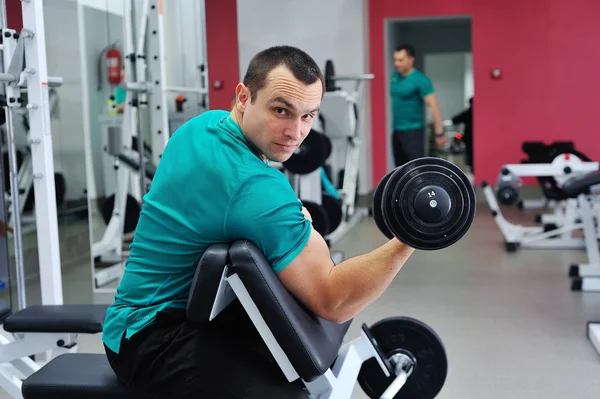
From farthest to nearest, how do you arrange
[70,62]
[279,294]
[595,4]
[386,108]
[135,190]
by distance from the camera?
[386,108] < [595,4] < [135,190] < [70,62] < [279,294]

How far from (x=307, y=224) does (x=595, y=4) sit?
7423 mm

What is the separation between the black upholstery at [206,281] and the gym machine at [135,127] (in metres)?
2.80

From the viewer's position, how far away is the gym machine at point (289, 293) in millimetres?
1211

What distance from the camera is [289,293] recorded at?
134cm

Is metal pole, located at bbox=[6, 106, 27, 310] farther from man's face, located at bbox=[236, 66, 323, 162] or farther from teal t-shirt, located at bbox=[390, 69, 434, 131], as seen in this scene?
teal t-shirt, located at bbox=[390, 69, 434, 131]

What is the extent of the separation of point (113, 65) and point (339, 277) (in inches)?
144

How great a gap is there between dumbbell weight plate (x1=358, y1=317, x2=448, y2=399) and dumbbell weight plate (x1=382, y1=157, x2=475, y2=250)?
2.99ft

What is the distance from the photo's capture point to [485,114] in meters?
8.08

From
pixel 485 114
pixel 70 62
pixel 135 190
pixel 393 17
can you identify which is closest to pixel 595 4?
pixel 485 114

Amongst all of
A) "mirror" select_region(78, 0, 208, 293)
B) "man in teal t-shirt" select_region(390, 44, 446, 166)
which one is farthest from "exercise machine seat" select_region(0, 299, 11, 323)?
"man in teal t-shirt" select_region(390, 44, 446, 166)

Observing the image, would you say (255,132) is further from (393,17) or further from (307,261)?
(393,17)

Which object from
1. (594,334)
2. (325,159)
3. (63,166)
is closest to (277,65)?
(594,334)

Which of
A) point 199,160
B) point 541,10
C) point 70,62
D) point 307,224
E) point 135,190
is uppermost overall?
point 541,10

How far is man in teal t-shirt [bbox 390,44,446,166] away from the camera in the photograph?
5.64m
